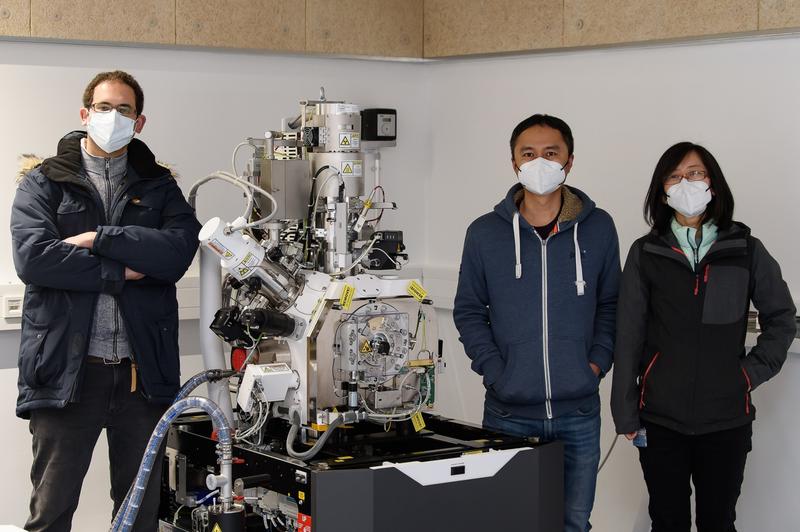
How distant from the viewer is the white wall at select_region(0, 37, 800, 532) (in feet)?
13.5

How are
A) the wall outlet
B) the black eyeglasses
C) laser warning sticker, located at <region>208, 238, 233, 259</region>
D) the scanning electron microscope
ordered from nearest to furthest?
the scanning electron microscope → laser warning sticker, located at <region>208, 238, 233, 259</region> → the black eyeglasses → the wall outlet

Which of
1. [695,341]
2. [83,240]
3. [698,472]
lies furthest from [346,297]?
[698,472]

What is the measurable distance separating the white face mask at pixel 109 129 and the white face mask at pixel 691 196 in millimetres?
1679

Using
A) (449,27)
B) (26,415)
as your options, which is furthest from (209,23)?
(26,415)

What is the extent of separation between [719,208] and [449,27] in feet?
8.00

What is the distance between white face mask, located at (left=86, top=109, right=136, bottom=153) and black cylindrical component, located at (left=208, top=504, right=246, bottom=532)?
48.0 inches

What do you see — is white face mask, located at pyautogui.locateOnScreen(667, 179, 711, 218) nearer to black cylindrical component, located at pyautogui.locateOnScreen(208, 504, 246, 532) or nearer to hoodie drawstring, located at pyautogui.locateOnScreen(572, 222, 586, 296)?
hoodie drawstring, located at pyautogui.locateOnScreen(572, 222, 586, 296)

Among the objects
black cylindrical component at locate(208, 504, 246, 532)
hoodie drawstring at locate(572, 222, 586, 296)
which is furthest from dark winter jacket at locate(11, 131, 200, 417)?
hoodie drawstring at locate(572, 222, 586, 296)

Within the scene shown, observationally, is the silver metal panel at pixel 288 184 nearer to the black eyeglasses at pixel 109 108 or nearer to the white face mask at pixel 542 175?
the black eyeglasses at pixel 109 108

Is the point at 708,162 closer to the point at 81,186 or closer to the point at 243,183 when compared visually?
the point at 243,183

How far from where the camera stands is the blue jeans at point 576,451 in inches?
133

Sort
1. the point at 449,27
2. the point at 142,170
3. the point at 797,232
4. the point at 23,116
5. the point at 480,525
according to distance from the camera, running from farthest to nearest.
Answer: the point at 449,27 < the point at 23,116 < the point at 797,232 < the point at 142,170 < the point at 480,525

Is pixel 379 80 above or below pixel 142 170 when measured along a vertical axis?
above

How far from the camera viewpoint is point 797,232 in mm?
4008
